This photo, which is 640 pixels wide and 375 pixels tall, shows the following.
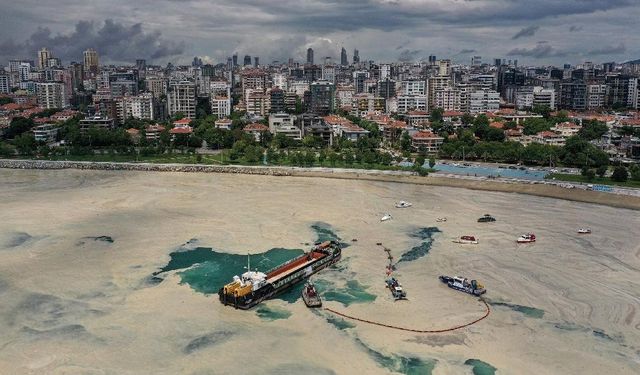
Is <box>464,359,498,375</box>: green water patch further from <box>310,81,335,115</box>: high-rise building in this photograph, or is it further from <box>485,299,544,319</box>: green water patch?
<box>310,81,335,115</box>: high-rise building

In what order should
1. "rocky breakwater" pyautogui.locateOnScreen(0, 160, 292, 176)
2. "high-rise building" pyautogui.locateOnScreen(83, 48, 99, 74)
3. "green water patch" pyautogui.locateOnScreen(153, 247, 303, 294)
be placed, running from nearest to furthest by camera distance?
1. "green water patch" pyautogui.locateOnScreen(153, 247, 303, 294)
2. "rocky breakwater" pyautogui.locateOnScreen(0, 160, 292, 176)
3. "high-rise building" pyautogui.locateOnScreen(83, 48, 99, 74)

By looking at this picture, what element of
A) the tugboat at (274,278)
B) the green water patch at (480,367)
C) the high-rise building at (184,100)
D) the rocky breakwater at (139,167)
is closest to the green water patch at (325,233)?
the tugboat at (274,278)

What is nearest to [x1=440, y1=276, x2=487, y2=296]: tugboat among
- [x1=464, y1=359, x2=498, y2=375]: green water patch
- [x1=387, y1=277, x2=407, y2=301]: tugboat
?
[x1=387, y1=277, x2=407, y2=301]: tugboat

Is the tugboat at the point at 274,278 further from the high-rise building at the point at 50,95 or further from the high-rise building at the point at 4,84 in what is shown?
the high-rise building at the point at 4,84

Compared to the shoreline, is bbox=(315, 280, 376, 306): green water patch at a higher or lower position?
lower

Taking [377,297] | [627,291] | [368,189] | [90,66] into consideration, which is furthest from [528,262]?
[90,66]

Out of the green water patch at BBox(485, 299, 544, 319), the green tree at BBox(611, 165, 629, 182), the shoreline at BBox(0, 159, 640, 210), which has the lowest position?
the green water patch at BBox(485, 299, 544, 319)

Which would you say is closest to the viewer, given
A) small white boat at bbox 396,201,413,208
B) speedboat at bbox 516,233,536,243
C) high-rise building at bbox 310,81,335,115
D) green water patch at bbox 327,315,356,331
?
green water patch at bbox 327,315,356,331

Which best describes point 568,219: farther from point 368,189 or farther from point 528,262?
point 368,189
